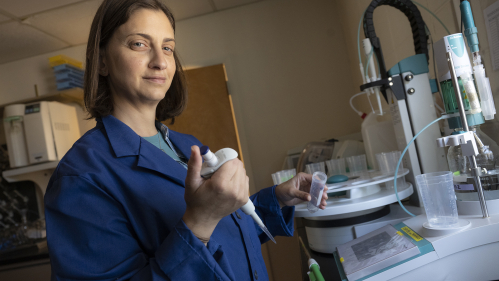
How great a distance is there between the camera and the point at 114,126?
0.82 m

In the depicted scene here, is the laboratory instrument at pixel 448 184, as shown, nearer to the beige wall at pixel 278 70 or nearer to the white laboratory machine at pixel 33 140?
the beige wall at pixel 278 70

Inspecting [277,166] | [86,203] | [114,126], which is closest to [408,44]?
[114,126]

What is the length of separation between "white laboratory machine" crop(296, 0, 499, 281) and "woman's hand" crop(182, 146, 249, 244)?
38 cm

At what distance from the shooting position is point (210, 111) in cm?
302

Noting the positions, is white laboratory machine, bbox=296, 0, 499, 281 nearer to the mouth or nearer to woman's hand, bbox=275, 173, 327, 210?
woman's hand, bbox=275, 173, 327, 210

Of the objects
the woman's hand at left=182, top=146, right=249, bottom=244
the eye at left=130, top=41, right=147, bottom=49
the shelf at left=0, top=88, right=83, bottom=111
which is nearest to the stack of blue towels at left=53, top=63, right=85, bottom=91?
the shelf at left=0, top=88, right=83, bottom=111

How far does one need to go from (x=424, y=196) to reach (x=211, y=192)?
59cm

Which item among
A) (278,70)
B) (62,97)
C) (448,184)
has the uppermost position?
(62,97)

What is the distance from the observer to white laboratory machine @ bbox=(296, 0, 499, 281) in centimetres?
74

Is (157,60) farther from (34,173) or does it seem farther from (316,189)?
(34,173)

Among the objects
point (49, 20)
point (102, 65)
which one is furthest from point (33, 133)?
point (102, 65)

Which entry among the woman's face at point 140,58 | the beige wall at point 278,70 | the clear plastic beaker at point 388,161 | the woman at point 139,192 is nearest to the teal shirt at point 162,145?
the woman at point 139,192

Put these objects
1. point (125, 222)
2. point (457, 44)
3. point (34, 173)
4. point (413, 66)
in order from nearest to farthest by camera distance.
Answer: point (125, 222), point (457, 44), point (413, 66), point (34, 173)

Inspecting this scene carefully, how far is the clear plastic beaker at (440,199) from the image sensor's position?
81 centimetres
